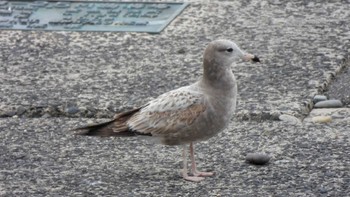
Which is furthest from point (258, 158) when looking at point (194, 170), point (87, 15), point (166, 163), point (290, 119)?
point (87, 15)

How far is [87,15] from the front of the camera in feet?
24.8

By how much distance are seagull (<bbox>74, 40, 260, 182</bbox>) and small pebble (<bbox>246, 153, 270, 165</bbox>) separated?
0.79 ft

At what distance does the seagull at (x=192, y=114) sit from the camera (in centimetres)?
489

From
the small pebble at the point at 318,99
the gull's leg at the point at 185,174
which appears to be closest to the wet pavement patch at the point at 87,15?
the small pebble at the point at 318,99

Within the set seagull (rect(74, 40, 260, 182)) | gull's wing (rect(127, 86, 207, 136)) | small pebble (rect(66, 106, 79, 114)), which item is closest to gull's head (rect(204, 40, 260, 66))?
seagull (rect(74, 40, 260, 182))

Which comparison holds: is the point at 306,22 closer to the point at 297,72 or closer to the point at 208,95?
the point at 297,72

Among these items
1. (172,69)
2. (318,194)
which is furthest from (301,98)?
(318,194)

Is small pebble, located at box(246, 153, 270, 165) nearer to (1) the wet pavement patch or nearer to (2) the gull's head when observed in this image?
(2) the gull's head

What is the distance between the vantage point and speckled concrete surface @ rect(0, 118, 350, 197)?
192 inches

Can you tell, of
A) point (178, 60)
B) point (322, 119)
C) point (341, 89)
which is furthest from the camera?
point (178, 60)

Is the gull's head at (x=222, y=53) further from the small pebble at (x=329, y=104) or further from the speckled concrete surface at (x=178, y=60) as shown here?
the small pebble at (x=329, y=104)

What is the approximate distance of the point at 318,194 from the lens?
4.75m

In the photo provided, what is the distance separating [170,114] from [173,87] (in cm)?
128

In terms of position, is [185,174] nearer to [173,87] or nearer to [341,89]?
[173,87]
